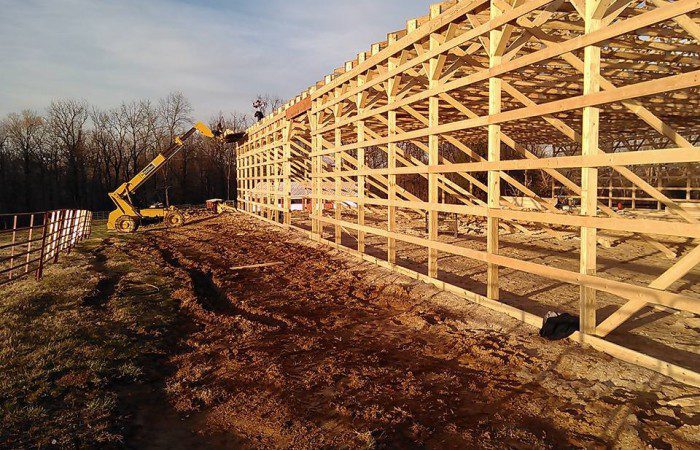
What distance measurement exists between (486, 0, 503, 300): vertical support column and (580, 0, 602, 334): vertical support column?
54.4 inches

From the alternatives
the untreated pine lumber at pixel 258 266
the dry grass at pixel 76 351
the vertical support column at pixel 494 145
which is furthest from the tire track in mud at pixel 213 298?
the vertical support column at pixel 494 145

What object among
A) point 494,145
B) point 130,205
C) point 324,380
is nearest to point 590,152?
point 494,145

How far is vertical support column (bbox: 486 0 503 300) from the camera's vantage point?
19.9 feet

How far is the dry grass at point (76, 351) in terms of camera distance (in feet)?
11.4

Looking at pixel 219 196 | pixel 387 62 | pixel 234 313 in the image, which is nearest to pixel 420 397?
pixel 234 313

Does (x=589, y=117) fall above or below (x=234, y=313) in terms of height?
above

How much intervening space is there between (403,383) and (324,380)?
80 cm

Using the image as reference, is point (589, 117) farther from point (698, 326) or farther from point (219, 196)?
point (219, 196)

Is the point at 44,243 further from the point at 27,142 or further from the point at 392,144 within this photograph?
the point at 27,142

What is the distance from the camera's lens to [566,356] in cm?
471

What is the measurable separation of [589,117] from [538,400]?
3017mm

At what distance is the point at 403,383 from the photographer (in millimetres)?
4301

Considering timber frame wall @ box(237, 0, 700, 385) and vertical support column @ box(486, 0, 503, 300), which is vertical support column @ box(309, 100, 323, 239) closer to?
timber frame wall @ box(237, 0, 700, 385)

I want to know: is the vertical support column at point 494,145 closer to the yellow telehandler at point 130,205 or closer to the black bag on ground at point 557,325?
the black bag on ground at point 557,325
